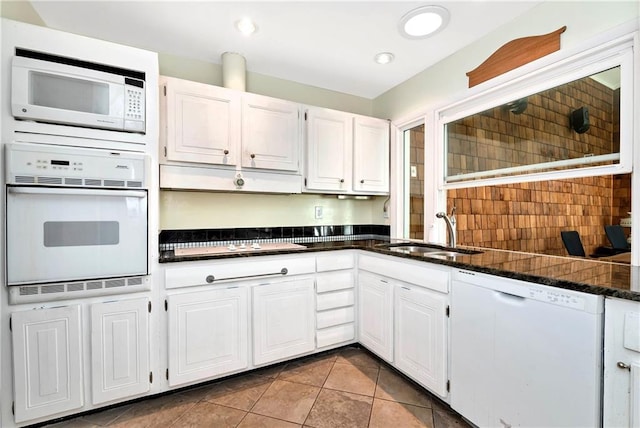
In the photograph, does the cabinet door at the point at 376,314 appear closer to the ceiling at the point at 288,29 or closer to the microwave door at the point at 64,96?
the ceiling at the point at 288,29

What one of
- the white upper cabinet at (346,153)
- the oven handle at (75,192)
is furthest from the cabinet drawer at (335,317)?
the oven handle at (75,192)

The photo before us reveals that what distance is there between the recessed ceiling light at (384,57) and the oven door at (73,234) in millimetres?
2065

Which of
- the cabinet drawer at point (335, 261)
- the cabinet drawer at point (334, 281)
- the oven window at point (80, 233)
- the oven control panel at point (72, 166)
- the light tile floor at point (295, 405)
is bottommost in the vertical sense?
the light tile floor at point (295, 405)

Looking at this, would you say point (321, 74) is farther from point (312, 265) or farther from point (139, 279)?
point (139, 279)

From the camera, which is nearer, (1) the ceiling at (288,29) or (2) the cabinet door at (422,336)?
(2) the cabinet door at (422,336)

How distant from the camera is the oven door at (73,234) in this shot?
1421 millimetres

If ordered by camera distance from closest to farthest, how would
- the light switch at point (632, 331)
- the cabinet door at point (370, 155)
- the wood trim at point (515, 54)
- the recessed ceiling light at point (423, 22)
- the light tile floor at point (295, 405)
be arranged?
1. the light switch at point (632, 331)
2. the light tile floor at point (295, 405)
3. the wood trim at point (515, 54)
4. the recessed ceiling light at point (423, 22)
5. the cabinet door at point (370, 155)

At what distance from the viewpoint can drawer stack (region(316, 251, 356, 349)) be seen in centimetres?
224

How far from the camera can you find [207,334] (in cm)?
183

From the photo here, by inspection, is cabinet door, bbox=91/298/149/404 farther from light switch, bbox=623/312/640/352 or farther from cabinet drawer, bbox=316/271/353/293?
light switch, bbox=623/312/640/352

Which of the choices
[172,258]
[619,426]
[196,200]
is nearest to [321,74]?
[196,200]

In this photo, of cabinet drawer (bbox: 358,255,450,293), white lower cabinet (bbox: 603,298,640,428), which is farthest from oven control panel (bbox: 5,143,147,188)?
→ white lower cabinet (bbox: 603,298,640,428)

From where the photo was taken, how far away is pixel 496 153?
2.12 m

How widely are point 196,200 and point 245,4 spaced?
146cm
